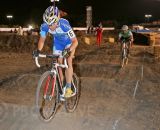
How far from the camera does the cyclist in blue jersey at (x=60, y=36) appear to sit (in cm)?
695

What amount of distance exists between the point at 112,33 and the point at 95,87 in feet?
147

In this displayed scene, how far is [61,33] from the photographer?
7.43 meters

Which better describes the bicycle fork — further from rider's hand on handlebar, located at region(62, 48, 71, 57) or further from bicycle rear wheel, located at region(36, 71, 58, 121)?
rider's hand on handlebar, located at region(62, 48, 71, 57)

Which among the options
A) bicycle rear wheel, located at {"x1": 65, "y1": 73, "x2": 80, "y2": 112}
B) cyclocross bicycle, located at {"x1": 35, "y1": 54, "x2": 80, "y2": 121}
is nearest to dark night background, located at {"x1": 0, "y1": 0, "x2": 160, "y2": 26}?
bicycle rear wheel, located at {"x1": 65, "y1": 73, "x2": 80, "y2": 112}

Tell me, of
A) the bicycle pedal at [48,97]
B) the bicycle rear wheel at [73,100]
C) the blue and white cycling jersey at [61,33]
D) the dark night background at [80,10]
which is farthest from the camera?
the dark night background at [80,10]

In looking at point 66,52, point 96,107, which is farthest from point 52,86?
point 96,107

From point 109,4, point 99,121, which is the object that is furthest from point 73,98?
point 109,4

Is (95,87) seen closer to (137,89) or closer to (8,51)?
(137,89)

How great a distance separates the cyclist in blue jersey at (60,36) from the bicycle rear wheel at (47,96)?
36cm

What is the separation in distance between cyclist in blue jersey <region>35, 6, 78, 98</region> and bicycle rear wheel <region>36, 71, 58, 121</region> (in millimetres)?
364

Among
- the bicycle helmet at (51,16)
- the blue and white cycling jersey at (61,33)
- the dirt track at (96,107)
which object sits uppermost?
the bicycle helmet at (51,16)

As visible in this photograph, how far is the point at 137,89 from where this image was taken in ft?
33.7

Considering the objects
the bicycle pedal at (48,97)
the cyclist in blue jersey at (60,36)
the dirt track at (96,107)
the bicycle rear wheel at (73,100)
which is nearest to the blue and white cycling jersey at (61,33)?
the cyclist in blue jersey at (60,36)

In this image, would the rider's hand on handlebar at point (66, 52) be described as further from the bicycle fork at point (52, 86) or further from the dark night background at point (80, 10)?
the dark night background at point (80, 10)
